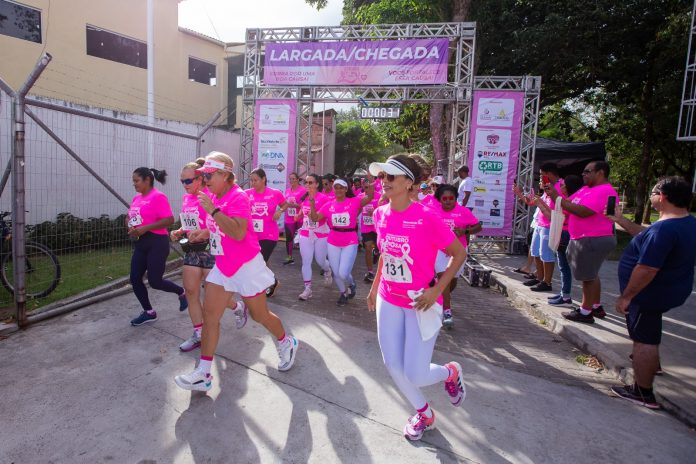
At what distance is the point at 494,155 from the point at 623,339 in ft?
23.0

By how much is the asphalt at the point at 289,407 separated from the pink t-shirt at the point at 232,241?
107cm

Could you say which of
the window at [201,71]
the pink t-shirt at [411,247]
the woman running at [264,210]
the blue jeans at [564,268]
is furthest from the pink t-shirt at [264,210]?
the window at [201,71]

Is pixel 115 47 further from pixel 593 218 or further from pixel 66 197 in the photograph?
pixel 593 218

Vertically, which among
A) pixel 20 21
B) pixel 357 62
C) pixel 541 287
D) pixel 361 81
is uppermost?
pixel 20 21

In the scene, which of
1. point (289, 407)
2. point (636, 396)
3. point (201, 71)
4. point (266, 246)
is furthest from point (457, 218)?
point (201, 71)

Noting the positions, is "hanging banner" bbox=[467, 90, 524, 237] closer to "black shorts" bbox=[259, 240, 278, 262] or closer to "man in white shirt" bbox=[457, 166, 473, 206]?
"man in white shirt" bbox=[457, 166, 473, 206]

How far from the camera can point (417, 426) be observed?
288 cm

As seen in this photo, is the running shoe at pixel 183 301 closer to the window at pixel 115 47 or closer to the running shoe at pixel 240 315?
the running shoe at pixel 240 315

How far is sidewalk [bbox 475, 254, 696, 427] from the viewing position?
3.62 m

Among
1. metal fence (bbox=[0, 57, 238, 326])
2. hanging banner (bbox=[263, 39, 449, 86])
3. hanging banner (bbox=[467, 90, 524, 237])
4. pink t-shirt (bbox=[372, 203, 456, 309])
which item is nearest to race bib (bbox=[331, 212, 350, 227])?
metal fence (bbox=[0, 57, 238, 326])

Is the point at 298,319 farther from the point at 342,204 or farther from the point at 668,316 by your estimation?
the point at 668,316

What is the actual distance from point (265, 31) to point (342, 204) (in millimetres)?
8454

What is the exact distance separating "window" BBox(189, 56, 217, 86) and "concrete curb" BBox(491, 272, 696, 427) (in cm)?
1628

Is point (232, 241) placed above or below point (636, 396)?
above
